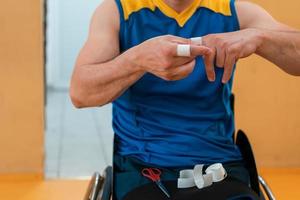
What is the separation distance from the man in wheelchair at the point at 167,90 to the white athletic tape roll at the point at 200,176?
0.02 m

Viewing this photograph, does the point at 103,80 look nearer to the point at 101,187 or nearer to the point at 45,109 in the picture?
the point at 101,187

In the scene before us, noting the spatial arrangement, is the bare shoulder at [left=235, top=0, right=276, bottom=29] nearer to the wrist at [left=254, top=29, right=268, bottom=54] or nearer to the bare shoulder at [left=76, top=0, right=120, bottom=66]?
the wrist at [left=254, top=29, right=268, bottom=54]

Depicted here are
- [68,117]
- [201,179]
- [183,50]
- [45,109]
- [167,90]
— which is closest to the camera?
[183,50]

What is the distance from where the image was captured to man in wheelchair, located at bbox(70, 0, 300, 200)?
44.1 inches

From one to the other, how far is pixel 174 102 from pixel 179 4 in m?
0.25

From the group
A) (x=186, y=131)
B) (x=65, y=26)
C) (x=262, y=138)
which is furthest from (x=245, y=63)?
(x=65, y=26)

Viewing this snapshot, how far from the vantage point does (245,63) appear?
256 centimetres

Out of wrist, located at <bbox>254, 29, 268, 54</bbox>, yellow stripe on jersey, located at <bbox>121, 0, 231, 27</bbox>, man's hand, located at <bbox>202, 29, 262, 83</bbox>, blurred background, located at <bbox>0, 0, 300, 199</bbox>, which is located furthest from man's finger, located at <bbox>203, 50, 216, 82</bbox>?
blurred background, located at <bbox>0, 0, 300, 199</bbox>

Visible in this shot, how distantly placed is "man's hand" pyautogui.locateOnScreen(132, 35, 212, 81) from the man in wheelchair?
80 mm

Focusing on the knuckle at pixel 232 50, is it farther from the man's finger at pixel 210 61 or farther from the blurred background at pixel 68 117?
the blurred background at pixel 68 117

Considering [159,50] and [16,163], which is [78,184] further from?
[159,50]

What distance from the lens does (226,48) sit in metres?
1.03

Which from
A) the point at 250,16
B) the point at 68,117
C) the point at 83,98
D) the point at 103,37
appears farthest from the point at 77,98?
the point at 68,117

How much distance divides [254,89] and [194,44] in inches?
65.5
